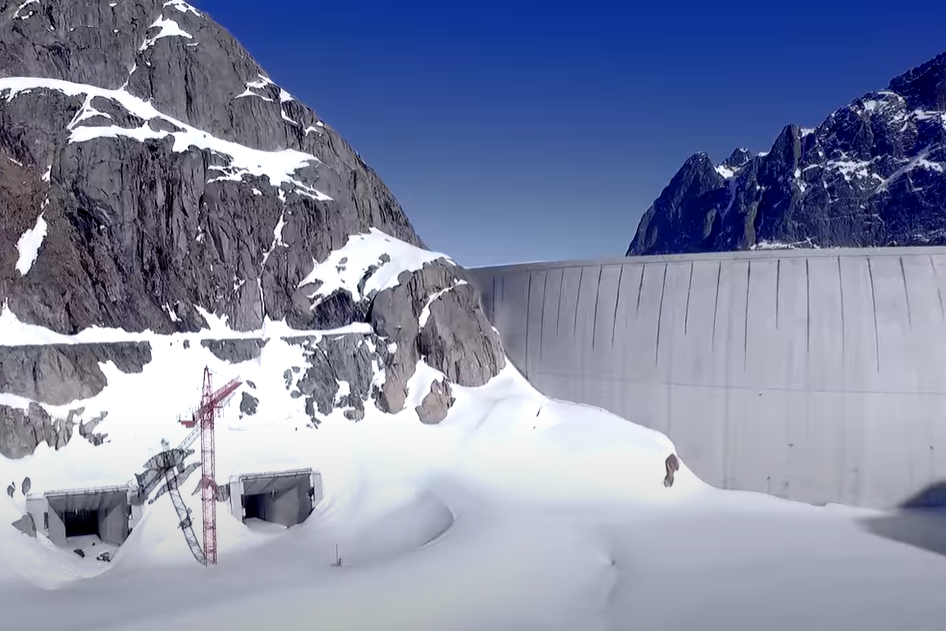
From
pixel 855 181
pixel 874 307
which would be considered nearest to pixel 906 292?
pixel 874 307

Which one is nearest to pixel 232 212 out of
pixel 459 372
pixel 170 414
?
pixel 170 414

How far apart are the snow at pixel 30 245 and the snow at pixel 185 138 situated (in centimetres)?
684

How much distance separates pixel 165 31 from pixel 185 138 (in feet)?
35.7

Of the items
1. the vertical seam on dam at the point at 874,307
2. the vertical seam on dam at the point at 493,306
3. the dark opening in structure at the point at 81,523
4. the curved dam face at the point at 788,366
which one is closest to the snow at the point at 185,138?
the vertical seam on dam at the point at 493,306

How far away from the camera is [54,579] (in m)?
32.3

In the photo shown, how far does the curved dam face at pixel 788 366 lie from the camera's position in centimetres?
4209

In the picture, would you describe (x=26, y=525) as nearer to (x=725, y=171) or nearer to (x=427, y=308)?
(x=427, y=308)

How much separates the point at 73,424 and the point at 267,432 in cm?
1106

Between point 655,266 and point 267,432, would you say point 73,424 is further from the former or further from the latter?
point 655,266

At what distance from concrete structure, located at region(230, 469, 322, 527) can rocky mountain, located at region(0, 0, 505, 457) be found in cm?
616

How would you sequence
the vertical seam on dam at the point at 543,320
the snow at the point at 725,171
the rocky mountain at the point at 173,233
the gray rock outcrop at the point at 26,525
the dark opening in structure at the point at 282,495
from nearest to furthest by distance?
1. the gray rock outcrop at the point at 26,525
2. the dark opening in structure at the point at 282,495
3. the rocky mountain at the point at 173,233
4. the vertical seam on dam at the point at 543,320
5. the snow at the point at 725,171

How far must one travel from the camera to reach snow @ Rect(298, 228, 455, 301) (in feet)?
169

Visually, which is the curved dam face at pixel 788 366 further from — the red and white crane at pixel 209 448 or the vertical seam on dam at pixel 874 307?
the red and white crane at pixel 209 448

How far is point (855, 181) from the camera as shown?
12950 cm
